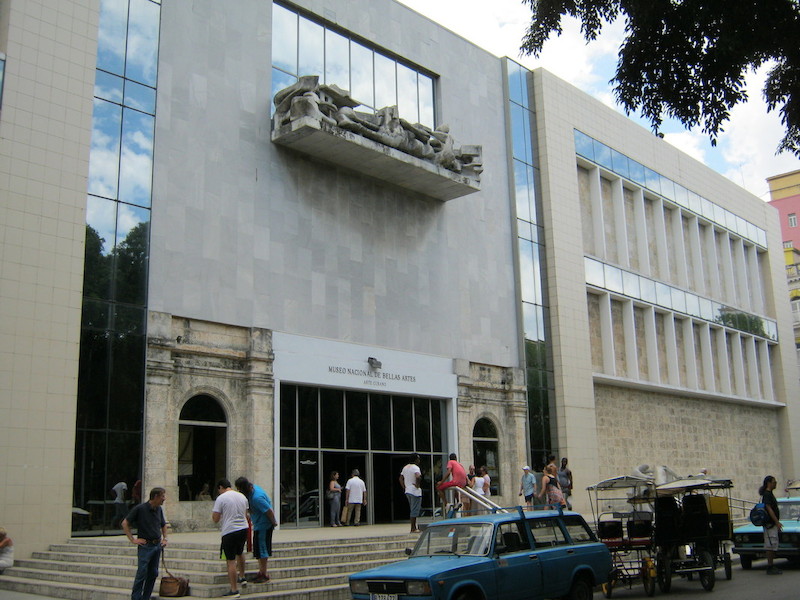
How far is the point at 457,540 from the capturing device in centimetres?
1205

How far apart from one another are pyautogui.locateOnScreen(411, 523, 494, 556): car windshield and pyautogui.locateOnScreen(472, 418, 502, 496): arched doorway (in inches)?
606

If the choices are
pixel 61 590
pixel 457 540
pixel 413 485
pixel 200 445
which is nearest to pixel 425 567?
pixel 457 540

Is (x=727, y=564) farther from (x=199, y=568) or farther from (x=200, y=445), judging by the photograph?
(x=200, y=445)

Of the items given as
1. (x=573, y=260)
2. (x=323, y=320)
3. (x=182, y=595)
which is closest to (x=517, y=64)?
(x=573, y=260)

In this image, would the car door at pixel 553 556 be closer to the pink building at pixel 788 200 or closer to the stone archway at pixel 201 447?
the stone archway at pixel 201 447

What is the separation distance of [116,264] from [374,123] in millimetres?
8628

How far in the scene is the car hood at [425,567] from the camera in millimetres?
10929

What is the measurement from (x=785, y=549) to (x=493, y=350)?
12.7 m

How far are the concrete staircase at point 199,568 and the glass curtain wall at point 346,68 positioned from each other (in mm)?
12759

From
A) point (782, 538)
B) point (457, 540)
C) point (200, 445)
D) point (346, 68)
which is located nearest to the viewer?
point (457, 540)

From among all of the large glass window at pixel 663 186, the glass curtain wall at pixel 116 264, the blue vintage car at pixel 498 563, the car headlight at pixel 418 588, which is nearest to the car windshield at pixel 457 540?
the blue vintage car at pixel 498 563

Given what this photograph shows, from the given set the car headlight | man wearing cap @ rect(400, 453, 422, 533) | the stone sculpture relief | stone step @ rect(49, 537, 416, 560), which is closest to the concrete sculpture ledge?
the stone sculpture relief

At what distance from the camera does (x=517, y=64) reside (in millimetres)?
33281

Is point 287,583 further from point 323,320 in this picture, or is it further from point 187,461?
point 323,320
